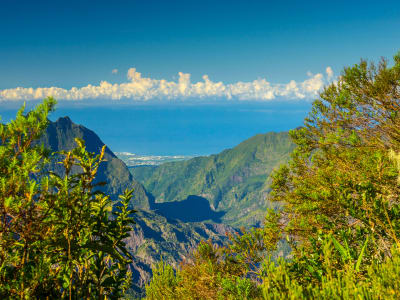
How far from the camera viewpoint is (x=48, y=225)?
4.09 meters

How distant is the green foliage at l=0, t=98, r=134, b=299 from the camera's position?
12.7ft

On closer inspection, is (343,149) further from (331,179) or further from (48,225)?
(48,225)

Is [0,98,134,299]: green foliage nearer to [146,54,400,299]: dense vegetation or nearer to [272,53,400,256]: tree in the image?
[146,54,400,299]: dense vegetation

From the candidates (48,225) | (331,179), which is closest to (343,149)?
(331,179)

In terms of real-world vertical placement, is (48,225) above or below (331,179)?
above

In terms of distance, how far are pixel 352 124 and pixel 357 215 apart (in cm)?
1423

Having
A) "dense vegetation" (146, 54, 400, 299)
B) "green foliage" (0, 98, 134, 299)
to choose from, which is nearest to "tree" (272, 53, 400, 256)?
"dense vegetation" (146, 54, 400, 299)

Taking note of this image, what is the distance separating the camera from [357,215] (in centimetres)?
668

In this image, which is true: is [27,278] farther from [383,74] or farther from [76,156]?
[383,74]

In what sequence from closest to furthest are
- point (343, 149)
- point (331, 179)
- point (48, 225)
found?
point (48, 225)
point (331, 179)
point (343, 149)

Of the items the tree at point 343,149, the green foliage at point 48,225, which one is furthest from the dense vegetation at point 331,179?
the green foliage at point 48,225

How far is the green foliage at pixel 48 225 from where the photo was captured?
3875mm

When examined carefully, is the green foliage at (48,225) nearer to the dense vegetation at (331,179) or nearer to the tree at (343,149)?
the dense vegetation at (331,179)

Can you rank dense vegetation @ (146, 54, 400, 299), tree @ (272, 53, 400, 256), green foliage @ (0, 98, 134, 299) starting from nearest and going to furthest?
green foliage @ (0, 98, 134, 299)
dense vegetation @ (146, 54, 400, 299)
tree @ (272, 53, 400, 256)
